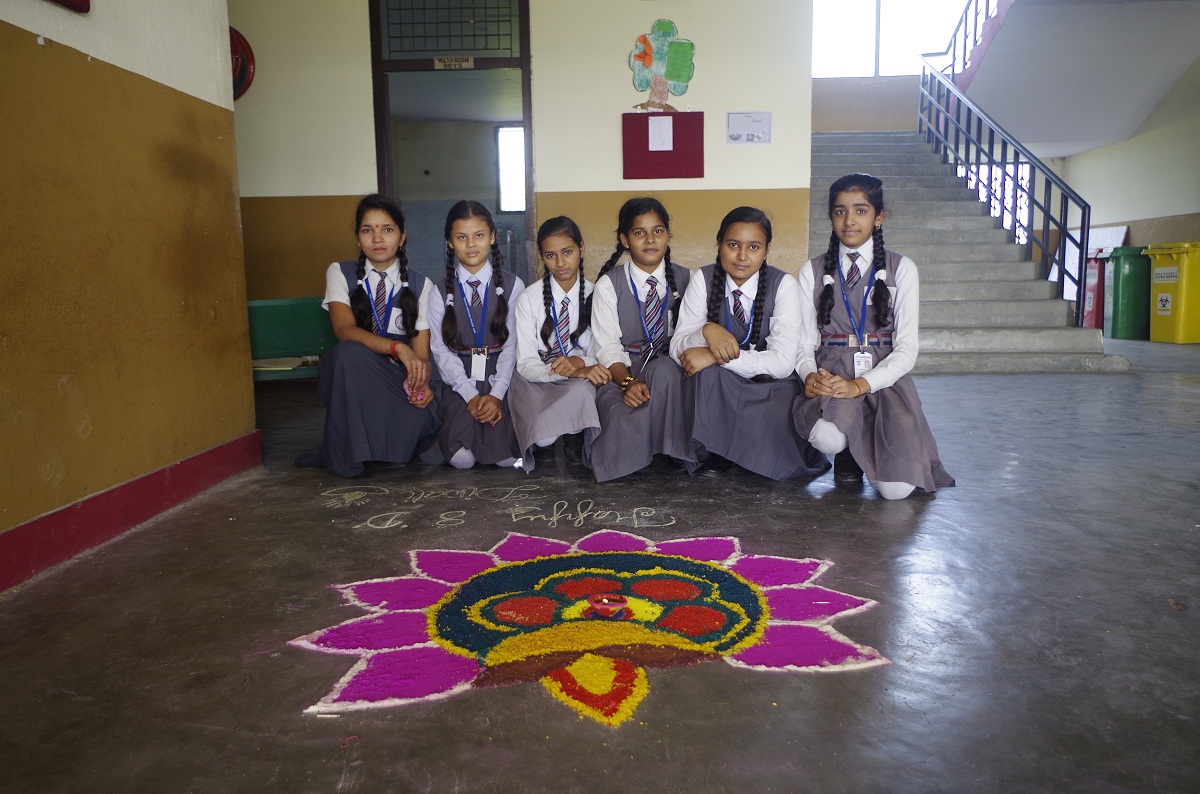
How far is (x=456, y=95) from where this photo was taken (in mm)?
9102

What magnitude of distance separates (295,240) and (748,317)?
3651mm

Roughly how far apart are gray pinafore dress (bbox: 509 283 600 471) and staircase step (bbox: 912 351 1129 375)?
369 centimetres

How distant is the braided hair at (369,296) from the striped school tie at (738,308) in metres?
1.17

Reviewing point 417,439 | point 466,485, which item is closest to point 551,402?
point 466,485

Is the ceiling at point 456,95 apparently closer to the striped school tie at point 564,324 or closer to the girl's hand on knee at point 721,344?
the striped school tie at point 564,324

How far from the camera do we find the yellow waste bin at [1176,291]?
7.32m

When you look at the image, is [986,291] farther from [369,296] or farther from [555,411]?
[369,296]

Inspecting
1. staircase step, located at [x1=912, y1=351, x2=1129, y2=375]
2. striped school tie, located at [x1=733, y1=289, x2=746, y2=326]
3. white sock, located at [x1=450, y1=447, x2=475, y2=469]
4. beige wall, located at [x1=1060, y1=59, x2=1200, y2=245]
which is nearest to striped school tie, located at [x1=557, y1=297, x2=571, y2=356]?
white sock, located at [x1=450, y1=447, x2=475, y2=469]

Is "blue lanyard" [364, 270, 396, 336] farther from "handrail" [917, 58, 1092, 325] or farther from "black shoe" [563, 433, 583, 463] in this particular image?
"handrail" [917, 58, 1092, 325]

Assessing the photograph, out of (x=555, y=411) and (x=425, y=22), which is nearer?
(x=555, y=411)

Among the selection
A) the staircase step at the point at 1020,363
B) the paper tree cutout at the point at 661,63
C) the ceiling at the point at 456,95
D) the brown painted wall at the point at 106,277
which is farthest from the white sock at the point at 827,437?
the ceiling at the point at 456,95

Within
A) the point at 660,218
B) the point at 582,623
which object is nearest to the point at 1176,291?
the point at 660,218

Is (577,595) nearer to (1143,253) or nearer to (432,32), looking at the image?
(432,32)

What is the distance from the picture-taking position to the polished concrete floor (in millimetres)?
1144
